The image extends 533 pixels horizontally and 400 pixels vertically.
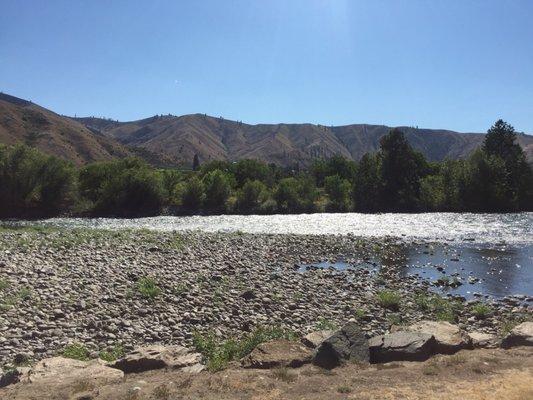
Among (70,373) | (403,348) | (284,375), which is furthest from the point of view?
(403,348)

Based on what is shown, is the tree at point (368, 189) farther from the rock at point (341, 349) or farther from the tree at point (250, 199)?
the rock at point (341, 349)

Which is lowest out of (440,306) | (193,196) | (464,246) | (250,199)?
(440,306)

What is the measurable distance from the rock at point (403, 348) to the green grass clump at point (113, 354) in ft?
19.9

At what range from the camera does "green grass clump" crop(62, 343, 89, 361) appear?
1090 cm

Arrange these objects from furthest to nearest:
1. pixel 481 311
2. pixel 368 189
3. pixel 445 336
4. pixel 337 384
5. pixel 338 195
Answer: pixel 338 195 → pixel 368 189 → pixel 481 311 → pixel 445 336 → pixel 337 384

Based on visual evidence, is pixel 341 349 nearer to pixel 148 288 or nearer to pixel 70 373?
pixel 70 373

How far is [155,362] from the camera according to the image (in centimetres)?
987

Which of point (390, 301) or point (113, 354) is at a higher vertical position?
point (390, 301)

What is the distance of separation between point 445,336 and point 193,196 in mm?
63743

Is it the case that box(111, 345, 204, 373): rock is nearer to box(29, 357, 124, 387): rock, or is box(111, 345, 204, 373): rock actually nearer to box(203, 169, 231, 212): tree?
box(29, 357, 124, 387): rock

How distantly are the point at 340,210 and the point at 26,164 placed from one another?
46641mm

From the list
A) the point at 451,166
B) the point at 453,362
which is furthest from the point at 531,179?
the point at 453,362

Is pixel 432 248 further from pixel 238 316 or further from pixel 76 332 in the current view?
pixel 76 332

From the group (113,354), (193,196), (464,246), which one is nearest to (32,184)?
(193,196)
